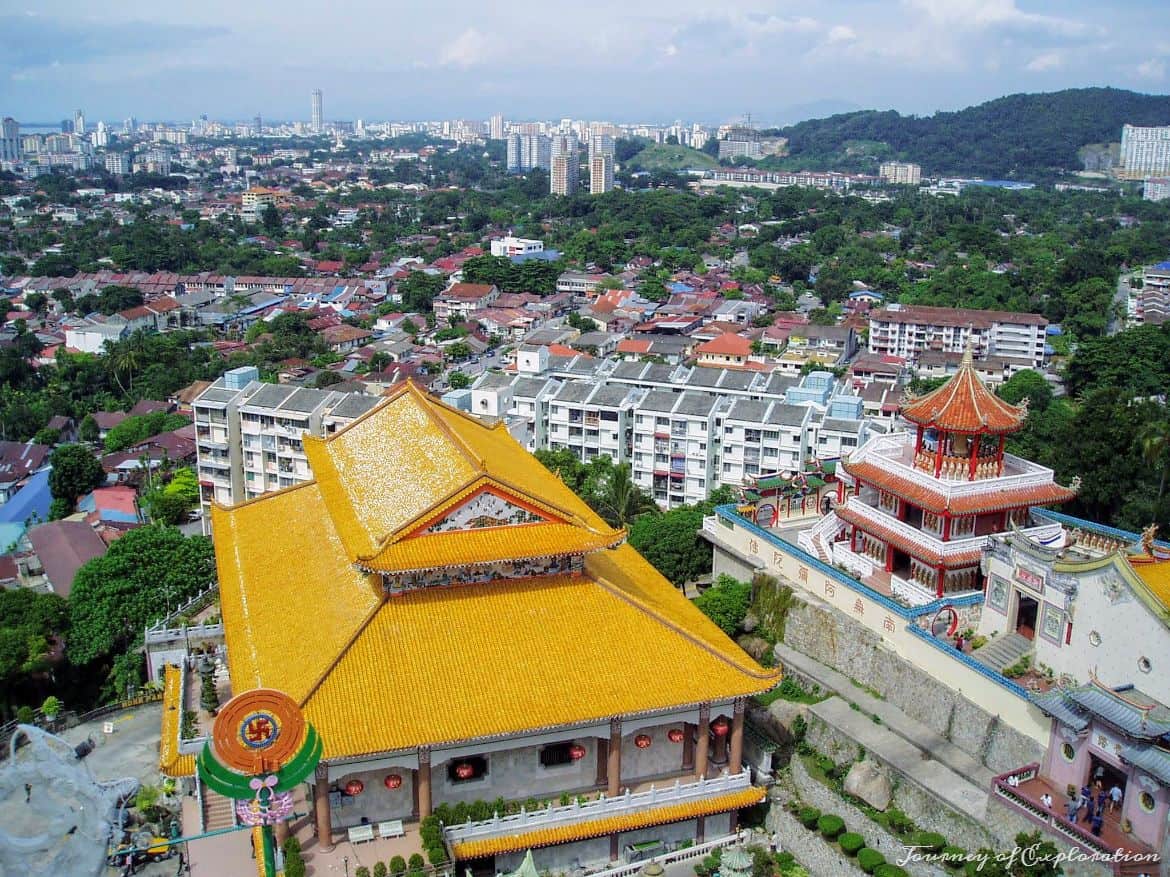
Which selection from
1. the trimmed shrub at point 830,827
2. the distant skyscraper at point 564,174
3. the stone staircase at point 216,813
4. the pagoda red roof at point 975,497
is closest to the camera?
the stone staircase at point 216,813

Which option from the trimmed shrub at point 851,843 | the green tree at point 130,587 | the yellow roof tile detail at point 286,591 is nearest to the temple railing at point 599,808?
the trimmed shrub at point 851,843

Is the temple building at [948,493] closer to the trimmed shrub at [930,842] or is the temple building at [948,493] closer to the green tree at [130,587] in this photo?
the trimmed shrub at [930,842]

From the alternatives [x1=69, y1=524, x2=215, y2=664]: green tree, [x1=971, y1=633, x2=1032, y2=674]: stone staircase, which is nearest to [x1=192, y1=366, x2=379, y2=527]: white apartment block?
[x1=69, y1=524, x2=215, y2=664]: green tree

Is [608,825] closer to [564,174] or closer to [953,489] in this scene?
[953,489]

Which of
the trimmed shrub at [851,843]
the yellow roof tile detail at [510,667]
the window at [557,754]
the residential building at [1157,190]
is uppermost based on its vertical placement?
the residential building at [1157,190]

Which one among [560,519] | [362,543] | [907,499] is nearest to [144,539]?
[362,543]

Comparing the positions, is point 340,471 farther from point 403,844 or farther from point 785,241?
point 785,241

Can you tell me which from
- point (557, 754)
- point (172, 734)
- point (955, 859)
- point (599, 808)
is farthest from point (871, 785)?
point (172, 734)
